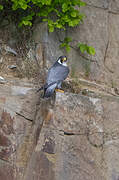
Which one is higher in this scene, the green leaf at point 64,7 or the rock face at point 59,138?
the green leaf at point 64,7

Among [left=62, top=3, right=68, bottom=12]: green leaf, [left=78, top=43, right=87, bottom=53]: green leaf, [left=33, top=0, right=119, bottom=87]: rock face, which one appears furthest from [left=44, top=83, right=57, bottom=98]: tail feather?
[left=62, top=3, right=68, bottom=12]: green leaf

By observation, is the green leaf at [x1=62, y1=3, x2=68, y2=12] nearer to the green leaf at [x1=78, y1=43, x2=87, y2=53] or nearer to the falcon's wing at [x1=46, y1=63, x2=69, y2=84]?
the green leaf at [x1=78, y1=43, x2=87, y2=53]

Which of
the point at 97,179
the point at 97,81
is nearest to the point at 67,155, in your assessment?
the point at 97,179

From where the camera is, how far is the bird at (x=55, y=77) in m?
3.77

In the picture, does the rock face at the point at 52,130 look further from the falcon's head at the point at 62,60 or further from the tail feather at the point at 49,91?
the falcon's head at the point at 62,60

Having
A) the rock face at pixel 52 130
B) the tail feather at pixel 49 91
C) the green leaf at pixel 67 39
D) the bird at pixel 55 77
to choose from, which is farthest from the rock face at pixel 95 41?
the tail feather at pixel 49 91

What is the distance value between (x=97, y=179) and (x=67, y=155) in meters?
0.46

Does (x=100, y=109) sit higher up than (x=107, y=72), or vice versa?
(x=107, y=72)

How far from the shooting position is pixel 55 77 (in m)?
4.01

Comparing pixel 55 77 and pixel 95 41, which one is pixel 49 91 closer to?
pixel 55 77

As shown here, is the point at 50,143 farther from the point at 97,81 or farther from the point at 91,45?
the point at 91,45

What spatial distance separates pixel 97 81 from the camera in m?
4.86

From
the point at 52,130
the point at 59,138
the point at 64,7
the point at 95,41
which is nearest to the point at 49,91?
the point at 52,130

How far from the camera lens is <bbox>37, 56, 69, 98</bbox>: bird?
3773 mm
